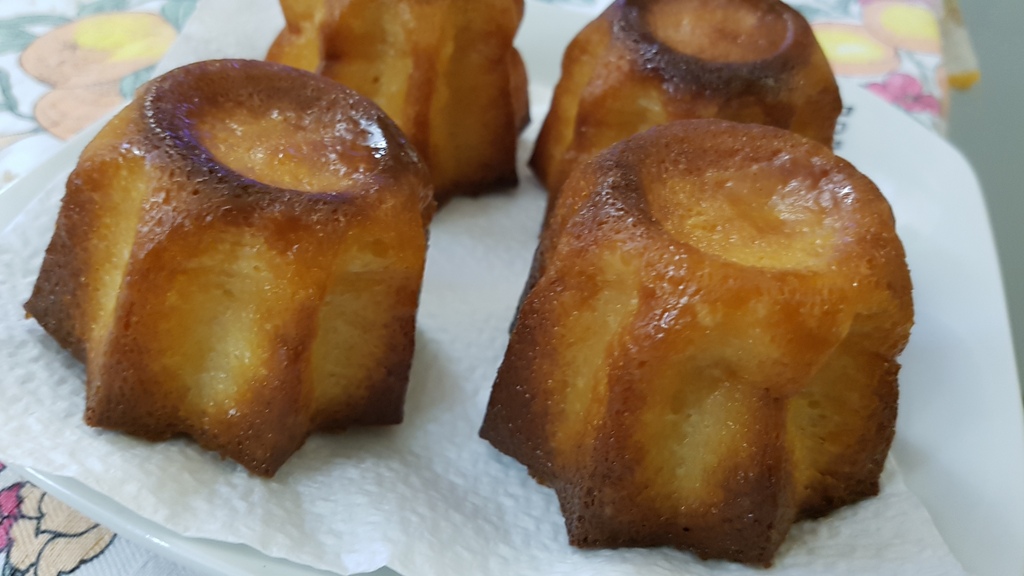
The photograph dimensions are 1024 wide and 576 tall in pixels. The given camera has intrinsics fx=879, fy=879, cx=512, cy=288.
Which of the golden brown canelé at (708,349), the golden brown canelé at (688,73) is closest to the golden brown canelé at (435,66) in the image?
the golden brown canelé at (688,73)

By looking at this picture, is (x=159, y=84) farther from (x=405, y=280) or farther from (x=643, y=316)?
(x=643, y=316)

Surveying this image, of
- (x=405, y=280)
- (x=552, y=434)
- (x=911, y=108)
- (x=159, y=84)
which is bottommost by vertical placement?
(x=911, y=108)

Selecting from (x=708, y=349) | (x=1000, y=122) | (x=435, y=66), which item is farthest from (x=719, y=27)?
(x=1000, y=122)

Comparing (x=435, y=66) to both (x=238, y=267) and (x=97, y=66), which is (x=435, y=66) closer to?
(x=238, y=267)

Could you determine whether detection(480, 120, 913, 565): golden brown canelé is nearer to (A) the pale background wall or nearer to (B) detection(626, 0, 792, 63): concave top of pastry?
(B) detection(626, 0, 792, 63): concave top of pastry

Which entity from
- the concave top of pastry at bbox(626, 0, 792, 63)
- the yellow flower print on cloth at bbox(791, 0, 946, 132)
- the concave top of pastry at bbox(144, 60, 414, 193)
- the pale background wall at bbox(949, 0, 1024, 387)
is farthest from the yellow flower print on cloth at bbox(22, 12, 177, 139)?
the pale background wall at bbox(949, 0, 1024, 387)

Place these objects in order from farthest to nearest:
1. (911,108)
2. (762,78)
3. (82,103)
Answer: (911,108)
(82,103)
(762,78)

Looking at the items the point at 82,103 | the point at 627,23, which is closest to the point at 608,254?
the point at 627,23
